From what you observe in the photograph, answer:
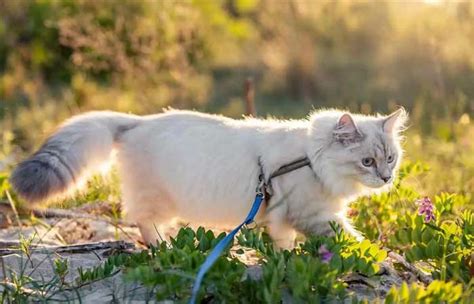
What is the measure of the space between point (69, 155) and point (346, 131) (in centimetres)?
124

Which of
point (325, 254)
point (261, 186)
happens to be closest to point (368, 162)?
point (261, 186)

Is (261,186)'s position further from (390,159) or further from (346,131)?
(390,159)

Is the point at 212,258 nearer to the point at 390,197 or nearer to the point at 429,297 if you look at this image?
the point at 429,297

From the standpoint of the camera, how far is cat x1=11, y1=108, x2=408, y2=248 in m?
3.32

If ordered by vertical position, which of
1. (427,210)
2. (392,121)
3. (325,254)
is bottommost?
(325,254)

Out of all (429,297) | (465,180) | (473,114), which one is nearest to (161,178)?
(429,297)

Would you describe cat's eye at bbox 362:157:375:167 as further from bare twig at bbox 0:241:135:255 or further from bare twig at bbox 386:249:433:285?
bare twig at bbox 0:241:135:255

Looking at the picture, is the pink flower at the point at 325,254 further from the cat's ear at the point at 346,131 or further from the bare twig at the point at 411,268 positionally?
the cat's ear at the point at 346,131

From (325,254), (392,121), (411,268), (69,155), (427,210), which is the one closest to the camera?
(325,254)

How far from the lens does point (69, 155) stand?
3.52m

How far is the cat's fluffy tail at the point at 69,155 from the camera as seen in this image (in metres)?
3.32

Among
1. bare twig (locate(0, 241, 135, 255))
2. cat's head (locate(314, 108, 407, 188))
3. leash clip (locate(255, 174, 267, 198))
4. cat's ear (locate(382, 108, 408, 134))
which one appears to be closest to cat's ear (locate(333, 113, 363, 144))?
cat's head (locate(314, 108, 407, 188))

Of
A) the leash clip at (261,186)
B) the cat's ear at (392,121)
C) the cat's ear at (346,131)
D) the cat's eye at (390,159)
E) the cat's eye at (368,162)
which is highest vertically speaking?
the cat's ear at (392,121)

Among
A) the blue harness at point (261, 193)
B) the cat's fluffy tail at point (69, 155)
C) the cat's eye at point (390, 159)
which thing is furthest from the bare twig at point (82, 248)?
the cat's eye at point (390, 159)
